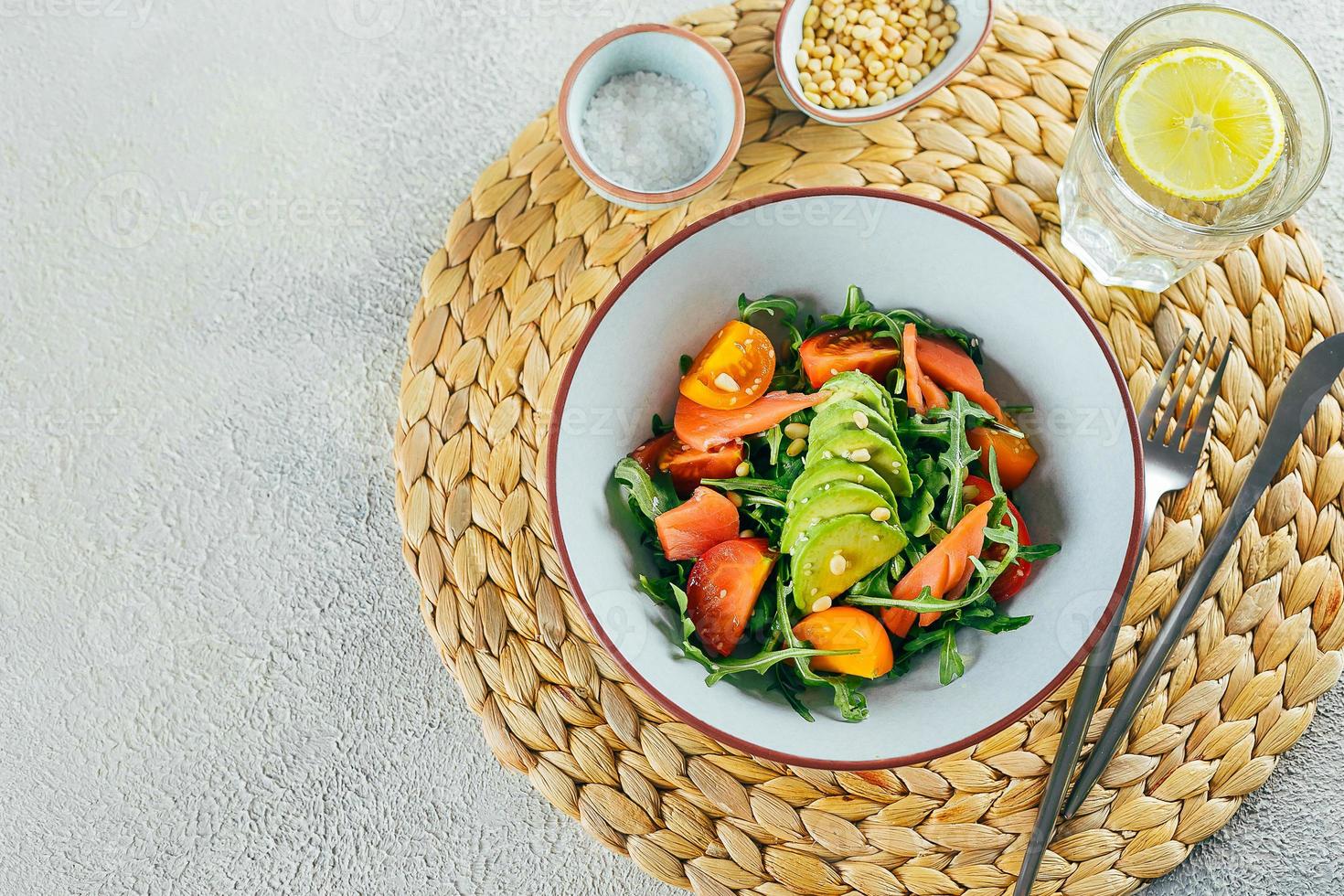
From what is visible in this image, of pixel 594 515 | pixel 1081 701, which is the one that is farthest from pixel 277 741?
pixel 1081 701

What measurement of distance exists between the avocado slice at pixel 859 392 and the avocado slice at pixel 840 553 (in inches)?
6.4

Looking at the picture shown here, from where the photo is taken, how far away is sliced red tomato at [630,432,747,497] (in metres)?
1.35

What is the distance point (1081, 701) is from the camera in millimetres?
1414

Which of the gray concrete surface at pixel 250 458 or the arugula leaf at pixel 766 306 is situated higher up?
the arugula leaf at pixel 766 306

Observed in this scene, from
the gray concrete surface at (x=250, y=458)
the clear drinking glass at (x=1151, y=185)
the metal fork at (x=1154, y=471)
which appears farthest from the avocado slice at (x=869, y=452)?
the gray concrete surface at (x=250, y=458)


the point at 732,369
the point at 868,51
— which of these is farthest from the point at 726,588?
the point at 868,51

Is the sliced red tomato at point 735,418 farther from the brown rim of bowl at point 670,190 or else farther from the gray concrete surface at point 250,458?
the gray concrete surface at point 250,458

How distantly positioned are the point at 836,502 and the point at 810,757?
333 mm

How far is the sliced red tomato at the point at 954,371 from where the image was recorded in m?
1.36

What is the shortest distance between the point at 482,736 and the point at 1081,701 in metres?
0.97

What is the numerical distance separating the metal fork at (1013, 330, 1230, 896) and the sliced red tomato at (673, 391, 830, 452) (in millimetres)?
510

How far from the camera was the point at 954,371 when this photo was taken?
1.36 m

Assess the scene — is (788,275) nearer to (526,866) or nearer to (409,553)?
(409,553)

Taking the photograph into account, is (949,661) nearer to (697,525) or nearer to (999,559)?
(999,559)
